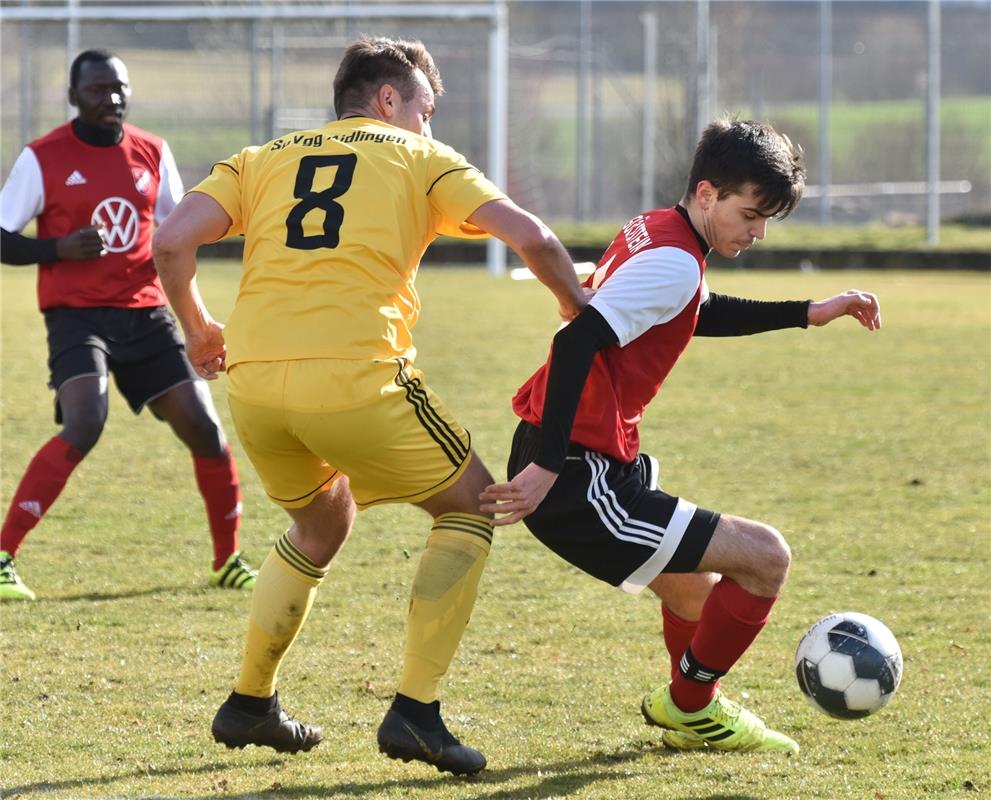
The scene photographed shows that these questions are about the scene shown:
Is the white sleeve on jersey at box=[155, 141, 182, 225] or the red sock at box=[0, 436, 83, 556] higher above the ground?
the white sleeve on jersey at box=[155, 141, 182, 225]

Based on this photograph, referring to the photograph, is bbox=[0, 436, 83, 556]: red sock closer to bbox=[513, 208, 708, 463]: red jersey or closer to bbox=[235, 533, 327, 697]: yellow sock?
bbox=[235, 533, 327, 697]: yellow sock

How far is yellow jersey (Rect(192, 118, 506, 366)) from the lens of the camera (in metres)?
3.53

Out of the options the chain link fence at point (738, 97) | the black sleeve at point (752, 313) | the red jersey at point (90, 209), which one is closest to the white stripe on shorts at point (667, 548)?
the black sleeve at point (752, 313)

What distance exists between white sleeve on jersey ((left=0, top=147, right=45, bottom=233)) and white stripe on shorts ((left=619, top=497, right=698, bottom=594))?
322 cm

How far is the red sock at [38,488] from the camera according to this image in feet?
19.0

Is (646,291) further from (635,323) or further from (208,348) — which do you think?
(208,348)

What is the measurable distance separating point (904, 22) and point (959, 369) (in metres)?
18.5

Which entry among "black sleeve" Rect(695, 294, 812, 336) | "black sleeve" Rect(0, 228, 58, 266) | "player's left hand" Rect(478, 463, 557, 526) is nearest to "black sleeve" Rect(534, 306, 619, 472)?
"player's left hand" Rect(478, 463, 557, 526)

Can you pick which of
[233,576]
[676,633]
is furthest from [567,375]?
[233,576]

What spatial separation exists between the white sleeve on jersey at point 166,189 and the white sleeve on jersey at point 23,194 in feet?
1.46

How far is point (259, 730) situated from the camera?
3883 mm

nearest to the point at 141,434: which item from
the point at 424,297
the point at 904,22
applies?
the point at 424,297

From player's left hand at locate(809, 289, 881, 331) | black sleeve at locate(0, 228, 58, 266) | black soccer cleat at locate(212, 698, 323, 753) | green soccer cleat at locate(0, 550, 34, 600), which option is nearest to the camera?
black soccer cleat at locate(212, 698, 323, 753)

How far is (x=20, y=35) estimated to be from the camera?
2409 cm
